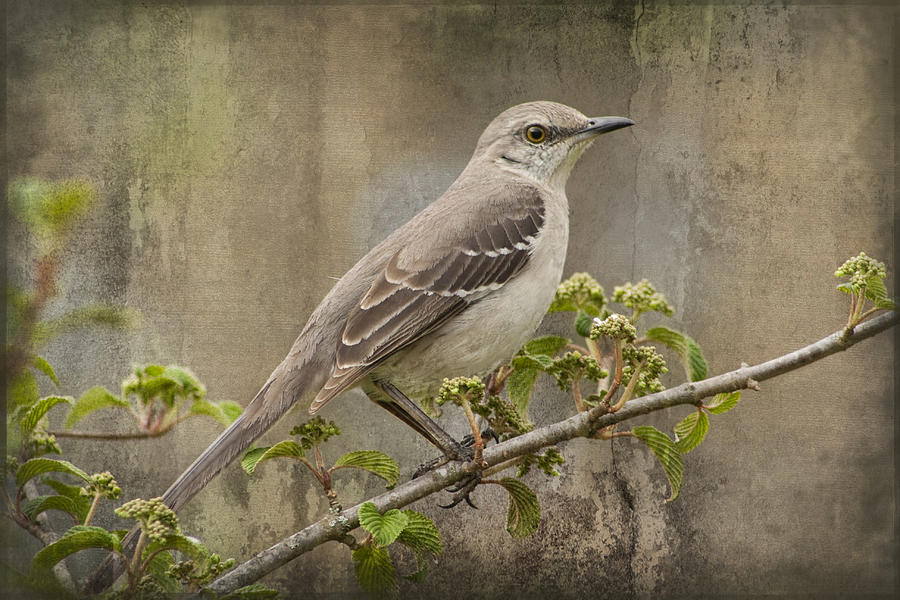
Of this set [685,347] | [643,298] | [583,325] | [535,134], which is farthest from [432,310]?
[535,134]

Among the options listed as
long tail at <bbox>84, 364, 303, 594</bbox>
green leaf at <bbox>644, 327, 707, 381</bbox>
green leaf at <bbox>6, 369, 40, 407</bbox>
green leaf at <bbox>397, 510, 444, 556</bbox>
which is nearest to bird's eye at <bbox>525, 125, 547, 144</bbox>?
green leaf at <bbox>644, 327, 707, 381</bbox>

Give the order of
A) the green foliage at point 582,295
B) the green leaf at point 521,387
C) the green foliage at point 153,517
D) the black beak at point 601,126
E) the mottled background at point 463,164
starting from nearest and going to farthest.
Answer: the green foliage at point 153,517 → the green leaf at point 521,387 → the green foliage at point 582,295 → the black beak at point 601,126 → the mottled background at point 463,164

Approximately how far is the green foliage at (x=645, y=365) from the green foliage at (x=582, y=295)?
1.50ft

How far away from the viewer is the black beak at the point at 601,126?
10.1 feet

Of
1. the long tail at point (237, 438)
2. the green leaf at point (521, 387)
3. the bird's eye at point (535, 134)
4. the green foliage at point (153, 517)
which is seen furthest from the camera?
the bird's eye at point (535, 134)

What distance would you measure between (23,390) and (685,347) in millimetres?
1765

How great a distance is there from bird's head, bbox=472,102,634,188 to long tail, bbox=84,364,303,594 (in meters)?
1.23

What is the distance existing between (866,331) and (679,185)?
194cm

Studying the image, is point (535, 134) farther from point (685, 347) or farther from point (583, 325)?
point (685, 347)

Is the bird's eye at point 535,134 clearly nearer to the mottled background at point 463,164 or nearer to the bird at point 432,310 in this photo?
the bird at point 432,310

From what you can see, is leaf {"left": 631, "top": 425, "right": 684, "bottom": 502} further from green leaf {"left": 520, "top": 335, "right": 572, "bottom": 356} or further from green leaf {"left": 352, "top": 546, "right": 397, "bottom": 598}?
green leaf {"left": 352, "top": 546, "right": 397, "bottom": 598}

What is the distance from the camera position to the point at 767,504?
3.89 metres

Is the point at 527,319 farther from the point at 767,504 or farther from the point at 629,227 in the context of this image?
the point at 767,504

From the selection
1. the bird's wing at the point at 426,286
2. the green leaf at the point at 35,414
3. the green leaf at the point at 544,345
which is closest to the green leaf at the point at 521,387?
the green leaf at the point at 544,345
